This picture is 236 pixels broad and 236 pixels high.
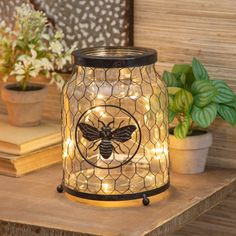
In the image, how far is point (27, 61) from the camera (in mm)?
1965

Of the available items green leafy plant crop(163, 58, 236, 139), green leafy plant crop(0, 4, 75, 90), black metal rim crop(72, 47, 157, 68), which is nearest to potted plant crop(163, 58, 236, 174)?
green leafy plant crop(163, 58, 236, 139)

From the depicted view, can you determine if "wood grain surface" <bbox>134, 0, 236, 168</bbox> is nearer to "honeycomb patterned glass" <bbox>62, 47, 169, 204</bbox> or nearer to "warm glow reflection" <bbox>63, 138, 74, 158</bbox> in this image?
"honeycomb patterned glass" <bbox>62, 47, 169, 204</bbox>

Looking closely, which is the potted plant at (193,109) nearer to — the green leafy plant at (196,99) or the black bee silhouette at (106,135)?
the green leafy plant at (196,99)

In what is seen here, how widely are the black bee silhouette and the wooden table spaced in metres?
0.12

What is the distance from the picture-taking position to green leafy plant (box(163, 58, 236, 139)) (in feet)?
5.93

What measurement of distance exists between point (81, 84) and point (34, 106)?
25 cm

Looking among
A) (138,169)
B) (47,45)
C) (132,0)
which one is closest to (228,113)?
(138,169)

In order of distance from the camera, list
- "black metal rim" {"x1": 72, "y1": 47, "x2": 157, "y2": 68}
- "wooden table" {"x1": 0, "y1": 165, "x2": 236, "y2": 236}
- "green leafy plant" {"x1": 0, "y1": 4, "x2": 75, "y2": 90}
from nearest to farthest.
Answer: "wooden table" {"x1": 0, "y1": 165, "x2": 236, "y2": 236}
"black metal rim" {"x1": 72, "y1": 47, "x2": 157, "y2": 68}
"green leafy plant" {"x1": 0, "y1": 4, "x2": 75, "y2": 90}

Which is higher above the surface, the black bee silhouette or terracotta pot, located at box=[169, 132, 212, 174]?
the black bee silhouette

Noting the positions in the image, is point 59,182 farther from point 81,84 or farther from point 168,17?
point 168,17

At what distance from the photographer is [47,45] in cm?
209

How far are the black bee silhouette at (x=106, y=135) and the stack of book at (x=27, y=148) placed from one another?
23cm

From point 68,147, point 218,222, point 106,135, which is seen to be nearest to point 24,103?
point 68,147

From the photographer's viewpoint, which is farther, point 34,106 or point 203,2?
point 34,106
